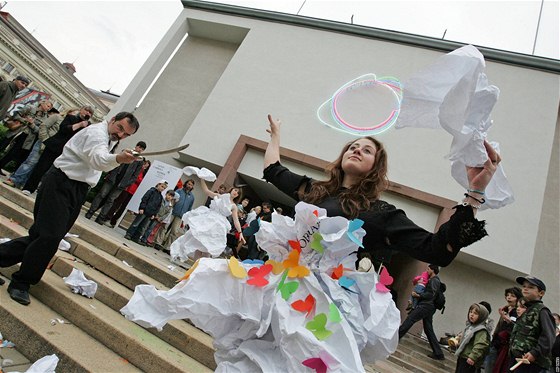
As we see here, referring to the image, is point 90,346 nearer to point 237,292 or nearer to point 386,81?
point 237,292

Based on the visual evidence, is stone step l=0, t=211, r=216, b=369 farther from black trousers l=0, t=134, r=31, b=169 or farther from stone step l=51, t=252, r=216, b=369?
black trousers l=0, t=134, r=31, b=169

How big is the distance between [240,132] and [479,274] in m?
8.82

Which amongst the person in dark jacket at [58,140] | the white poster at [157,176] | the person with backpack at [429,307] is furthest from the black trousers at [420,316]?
the person in dark jacket at [58,140]

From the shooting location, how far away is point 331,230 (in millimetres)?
1492

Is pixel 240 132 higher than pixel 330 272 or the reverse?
higher

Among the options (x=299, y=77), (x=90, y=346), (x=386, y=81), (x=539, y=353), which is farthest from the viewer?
(x=299, y=77)

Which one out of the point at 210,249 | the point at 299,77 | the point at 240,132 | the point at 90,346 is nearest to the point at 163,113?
the point at 240,132

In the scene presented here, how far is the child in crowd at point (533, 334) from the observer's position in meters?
3.67

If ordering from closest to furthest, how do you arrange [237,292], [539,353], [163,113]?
[237,292] < [539,353] < [163,113]

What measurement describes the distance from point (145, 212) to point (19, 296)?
166 inches

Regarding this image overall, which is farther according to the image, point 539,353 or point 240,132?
point 240,132

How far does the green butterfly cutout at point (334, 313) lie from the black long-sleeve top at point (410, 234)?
37 centimetres

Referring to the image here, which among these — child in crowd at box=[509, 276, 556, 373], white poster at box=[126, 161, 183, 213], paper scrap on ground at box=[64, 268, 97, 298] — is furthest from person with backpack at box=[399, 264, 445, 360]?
white poster at box=[126, 161, 183, 213]

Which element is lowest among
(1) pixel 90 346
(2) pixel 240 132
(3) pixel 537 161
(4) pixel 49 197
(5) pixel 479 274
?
(1) pixel 90 346
